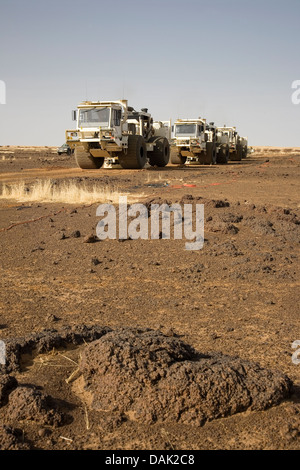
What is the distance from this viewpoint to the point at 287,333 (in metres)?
4.59

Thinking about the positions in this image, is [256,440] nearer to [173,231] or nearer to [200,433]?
[200,433]

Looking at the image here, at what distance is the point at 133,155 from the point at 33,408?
19925mm

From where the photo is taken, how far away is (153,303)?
5.54 metres

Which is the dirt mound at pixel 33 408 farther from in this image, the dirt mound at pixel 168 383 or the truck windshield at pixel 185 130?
the truck windshield at pixel 185 130

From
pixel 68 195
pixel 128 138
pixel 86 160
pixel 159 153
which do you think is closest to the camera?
pixel 68 195

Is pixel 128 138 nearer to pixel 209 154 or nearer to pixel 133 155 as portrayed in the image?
pixel 133 155

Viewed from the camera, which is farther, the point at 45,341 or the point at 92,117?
the point at 92,117

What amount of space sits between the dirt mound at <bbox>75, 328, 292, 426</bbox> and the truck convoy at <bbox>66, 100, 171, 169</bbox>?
17.7 meters

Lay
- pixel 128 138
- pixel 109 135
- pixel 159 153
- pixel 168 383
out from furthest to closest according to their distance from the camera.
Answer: pixel 159 153 → pixel 128 138 → pixel 109 135 → pixel 168 383

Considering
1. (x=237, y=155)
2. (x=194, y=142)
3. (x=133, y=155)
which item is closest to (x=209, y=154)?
(x=194, y=142)

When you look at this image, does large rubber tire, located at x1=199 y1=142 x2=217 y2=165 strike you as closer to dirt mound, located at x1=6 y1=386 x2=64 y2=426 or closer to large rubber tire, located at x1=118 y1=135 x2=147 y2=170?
large rubber tire, located at x1=118 y1=135 x2=147 y2=170

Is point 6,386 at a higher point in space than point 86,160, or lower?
lower

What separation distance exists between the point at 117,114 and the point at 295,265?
15669 millimetres
